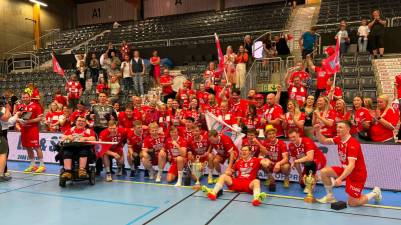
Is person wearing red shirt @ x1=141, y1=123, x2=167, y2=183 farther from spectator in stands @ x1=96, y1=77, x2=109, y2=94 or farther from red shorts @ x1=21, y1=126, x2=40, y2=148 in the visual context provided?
spectator in stands @ x1=96, y1=77, x2=109, y2=94

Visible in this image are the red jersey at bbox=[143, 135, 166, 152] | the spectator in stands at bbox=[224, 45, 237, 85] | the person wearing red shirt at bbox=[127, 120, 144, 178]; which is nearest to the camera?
the red jersey at bbox=[143, 135, 166, 152]

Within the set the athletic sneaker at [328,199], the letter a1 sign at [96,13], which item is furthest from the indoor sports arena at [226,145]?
the letter a1 sign at [96,13]

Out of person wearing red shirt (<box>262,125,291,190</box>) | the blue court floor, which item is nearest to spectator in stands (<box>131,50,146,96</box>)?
the blue court floor

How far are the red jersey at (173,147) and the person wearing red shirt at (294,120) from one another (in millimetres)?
1996

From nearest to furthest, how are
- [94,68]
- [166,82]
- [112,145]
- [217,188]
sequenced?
1. [217,188]
2. [112,145]
3. [166,82]
4. [94,68]

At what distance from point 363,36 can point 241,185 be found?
324 inches

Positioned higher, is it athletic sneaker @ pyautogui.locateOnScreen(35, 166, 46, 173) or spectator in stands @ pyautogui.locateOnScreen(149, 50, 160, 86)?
spectator in stands @ pyautogui.locateOnScreen(149, 50, 160, 86)

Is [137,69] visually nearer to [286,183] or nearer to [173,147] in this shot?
[173,147]

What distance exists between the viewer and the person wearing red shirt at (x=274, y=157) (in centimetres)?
598

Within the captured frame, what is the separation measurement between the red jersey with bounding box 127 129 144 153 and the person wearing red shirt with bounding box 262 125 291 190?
262 centimetres

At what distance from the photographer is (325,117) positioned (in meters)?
6.39

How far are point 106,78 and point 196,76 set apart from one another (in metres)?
3.69

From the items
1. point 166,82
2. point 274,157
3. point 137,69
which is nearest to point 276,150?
point 274,157

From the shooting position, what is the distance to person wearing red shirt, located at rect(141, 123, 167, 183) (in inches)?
273
